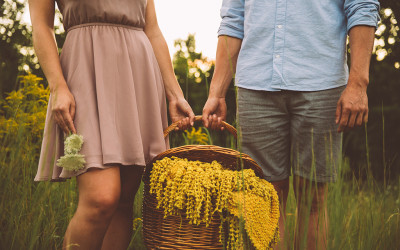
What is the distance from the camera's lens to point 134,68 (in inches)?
74.7

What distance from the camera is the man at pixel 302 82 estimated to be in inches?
73.8

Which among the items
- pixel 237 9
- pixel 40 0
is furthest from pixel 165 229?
pixel 237 9

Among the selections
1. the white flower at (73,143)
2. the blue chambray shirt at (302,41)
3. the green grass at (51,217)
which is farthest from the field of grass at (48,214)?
the blue chambray shirt at (302,41)

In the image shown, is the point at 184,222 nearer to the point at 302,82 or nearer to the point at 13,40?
the point at 302,82

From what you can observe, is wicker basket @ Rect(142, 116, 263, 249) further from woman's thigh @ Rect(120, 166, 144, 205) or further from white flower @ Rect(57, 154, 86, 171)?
white flower @ Rect(57, 154, 86, 171)

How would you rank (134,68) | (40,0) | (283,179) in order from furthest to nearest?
(283,179) < (134,68) < (40,0)

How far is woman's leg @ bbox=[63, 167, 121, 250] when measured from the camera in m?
1.63

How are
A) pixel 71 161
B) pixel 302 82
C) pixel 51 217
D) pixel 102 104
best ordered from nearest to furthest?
1. pixel 71 161
2. pixel 102 104
3. pixel 302 82
4. pixel 51 217

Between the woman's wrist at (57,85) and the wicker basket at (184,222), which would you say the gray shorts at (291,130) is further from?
the woman's wrist at (57,85)

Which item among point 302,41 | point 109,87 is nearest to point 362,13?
point 302,41

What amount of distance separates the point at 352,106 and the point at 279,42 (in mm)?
472

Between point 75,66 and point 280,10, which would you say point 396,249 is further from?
point 75,66

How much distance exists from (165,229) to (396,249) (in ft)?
4.37

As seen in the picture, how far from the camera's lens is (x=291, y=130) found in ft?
6.81
